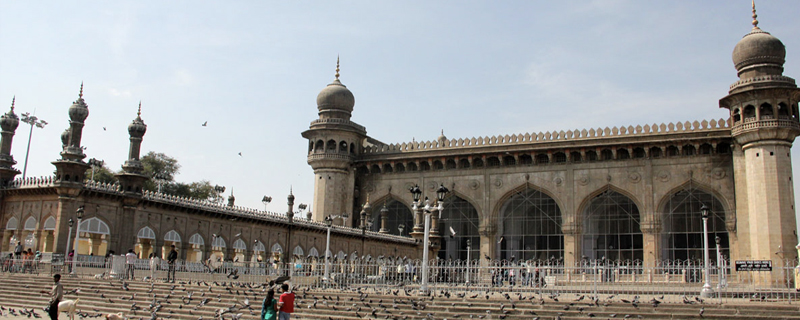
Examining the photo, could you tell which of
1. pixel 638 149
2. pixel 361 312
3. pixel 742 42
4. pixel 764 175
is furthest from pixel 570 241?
pixel 361 312

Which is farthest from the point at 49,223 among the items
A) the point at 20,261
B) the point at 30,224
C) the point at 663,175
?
the point at 663,175

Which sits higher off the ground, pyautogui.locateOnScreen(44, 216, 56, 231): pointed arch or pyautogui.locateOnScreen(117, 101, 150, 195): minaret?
pyautogui.locateOnScreen(117, 101, 150, 195): minaret

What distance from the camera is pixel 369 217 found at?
1390 inches

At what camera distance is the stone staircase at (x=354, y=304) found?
12258 millimetres

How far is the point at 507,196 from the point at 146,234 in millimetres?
18056

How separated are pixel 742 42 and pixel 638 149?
6.11 metres

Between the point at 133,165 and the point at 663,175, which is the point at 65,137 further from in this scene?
the point at 663,175

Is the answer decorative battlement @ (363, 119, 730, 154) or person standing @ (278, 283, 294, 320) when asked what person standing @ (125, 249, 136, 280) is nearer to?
person standing @ (278, 283, 294, 320)

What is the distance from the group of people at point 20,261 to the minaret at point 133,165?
312 centimetres

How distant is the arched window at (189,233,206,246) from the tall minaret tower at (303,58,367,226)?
473 inches

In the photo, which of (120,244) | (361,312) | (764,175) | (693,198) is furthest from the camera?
(693,198)

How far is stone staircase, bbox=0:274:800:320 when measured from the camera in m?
12.3

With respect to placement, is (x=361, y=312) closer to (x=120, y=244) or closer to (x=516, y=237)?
(x=120, y=244)

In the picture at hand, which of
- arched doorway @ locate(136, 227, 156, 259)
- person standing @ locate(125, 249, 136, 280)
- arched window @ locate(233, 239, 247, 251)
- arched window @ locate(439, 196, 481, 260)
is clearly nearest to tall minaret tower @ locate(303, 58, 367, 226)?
arched window @ locate(439, 196, 481, 260)
